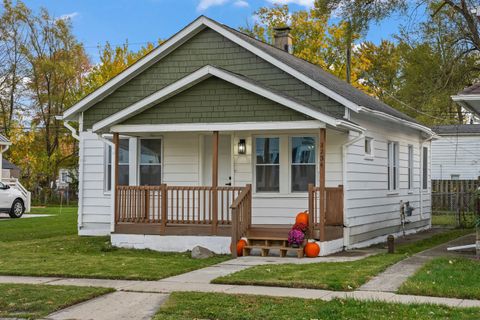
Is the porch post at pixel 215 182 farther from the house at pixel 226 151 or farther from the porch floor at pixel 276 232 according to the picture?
the porch floor at pixel 276 232

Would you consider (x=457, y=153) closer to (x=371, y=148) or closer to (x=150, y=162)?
(x=371, y=148)

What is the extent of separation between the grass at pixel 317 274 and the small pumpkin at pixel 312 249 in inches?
42.5

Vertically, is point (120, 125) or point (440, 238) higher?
point (120, 125)

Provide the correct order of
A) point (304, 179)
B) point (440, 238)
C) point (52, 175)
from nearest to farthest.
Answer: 1. point (304, 179)
2. point (440, 238)
3. point (52, 175)

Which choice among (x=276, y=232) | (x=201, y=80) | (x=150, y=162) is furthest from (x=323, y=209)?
(x=150, y=162)

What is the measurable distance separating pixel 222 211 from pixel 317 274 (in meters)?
4.24

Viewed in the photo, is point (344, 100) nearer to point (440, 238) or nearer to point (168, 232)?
point (168, 232)

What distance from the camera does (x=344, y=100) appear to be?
1415 centimetres

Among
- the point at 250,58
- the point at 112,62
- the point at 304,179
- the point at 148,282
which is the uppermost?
the point at 112,62

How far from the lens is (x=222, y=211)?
14.1m

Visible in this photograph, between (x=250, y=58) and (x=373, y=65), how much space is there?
3536 cm

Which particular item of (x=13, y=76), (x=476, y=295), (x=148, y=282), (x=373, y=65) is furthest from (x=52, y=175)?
(x=476, y=295)

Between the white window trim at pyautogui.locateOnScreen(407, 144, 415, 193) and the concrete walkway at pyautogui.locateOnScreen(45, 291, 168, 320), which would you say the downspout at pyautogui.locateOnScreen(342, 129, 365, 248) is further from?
the concrete walkway at pyautogui.locateOnScreen(45, 291, 168, 320)

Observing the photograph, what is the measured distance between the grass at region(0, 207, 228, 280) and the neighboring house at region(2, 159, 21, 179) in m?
24.8
